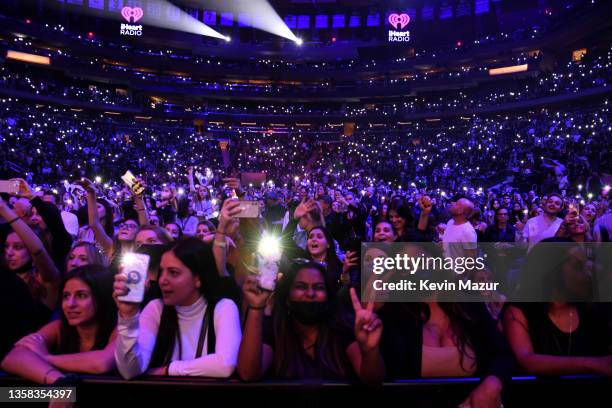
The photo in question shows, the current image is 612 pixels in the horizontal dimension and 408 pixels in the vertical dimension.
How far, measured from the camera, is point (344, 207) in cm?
866

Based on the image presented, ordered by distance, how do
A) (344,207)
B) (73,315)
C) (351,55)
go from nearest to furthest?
(73,315), (344,207), (351,55)

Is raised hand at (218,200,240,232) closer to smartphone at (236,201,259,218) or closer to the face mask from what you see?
smartphone at (236,201,259,218)

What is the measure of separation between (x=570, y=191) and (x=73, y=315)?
2179cm

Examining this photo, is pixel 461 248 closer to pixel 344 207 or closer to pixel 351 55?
pixel 344 207

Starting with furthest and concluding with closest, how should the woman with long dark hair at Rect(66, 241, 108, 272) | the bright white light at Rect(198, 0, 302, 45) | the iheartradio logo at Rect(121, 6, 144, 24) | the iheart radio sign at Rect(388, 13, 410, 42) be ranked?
1. the bright white light at Rect(198, 0, 302, 45)
2. the iheartradio logo at Rect(121, 6, 144, 24)
3. the iheart radio sign at Rect(388, 13, 410, 42)
4. the woman with long dark hair at Rect(66, 241, 108, 272)

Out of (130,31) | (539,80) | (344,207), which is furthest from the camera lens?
(130,31)

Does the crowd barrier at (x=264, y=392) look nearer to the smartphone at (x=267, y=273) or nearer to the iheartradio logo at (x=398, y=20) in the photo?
the smartphone at (x=267, y=273)

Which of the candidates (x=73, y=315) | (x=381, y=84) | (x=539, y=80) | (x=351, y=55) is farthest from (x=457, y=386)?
(x=351, y=55)

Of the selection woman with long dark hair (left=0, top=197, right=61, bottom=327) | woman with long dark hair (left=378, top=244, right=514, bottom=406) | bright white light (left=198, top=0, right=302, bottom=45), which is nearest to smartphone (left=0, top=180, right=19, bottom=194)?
woman with long dark hair (left=0, top=197, right=61, bottom=327)

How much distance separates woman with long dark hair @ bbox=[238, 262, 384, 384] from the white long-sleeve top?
16 centimetres

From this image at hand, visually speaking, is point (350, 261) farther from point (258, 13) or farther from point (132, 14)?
point (258, 13)

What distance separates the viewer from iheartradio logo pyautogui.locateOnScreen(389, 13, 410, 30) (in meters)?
42.9

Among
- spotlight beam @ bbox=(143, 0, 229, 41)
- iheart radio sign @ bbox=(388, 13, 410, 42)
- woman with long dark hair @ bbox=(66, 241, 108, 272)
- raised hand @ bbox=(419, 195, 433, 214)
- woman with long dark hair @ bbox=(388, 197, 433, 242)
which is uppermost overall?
spotlight beam @ bbox=(143, 0, 229, 41)

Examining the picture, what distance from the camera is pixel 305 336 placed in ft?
8.22
